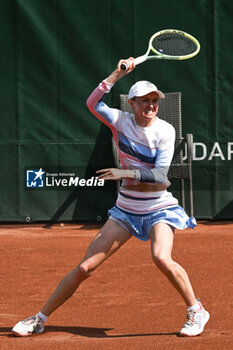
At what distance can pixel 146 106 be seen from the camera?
4359 mm

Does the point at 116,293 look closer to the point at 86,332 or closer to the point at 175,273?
the point at 86,332

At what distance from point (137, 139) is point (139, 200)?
14.1 inches

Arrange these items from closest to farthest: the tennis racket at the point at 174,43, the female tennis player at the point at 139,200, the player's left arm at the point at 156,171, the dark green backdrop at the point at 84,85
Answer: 1. the player's left arm at the point at 156,171
2. the female tennis player at the point at 139,200
3. the tennis racket at the point at 174,43
4. the dark green backdrop at the point at 84,85

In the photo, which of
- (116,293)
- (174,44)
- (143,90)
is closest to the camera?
(143,90)

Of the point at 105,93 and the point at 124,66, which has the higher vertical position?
the point at 124,66

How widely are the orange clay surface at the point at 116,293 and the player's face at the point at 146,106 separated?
128 cm

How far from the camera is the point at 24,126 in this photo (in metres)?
8.89

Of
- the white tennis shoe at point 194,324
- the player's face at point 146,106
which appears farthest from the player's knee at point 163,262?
the player's face at point 146,106

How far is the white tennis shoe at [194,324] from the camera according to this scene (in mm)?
4305

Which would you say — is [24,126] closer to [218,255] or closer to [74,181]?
[74,181]

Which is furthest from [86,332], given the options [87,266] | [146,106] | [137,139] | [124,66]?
[124,66]

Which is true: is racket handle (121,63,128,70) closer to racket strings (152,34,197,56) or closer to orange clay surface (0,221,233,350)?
racket strings (152,34,197,56)

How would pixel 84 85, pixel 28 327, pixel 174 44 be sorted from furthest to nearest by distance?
pixel 84 85
pixel 174 44
pixel 28 327

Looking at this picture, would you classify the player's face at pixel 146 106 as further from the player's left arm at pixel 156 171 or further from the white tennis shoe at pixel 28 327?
the white tennis shoe at pixel 28 327
